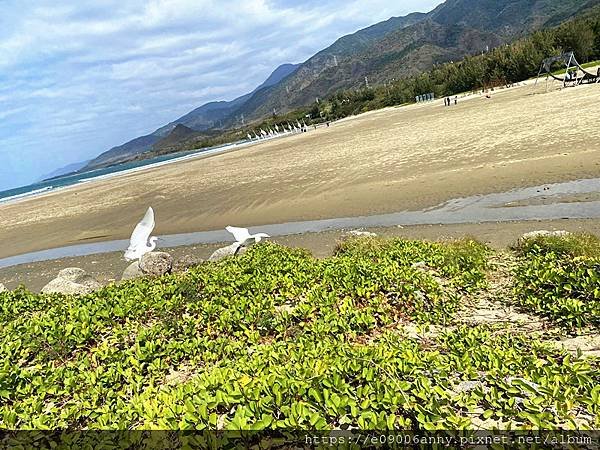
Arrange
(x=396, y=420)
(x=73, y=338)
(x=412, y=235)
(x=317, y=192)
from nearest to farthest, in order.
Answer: (x=396, y=420) < (x=73, y=338) < (x=412, y=235) < (x=317, y=192)

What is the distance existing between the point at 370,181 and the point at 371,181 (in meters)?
0.07

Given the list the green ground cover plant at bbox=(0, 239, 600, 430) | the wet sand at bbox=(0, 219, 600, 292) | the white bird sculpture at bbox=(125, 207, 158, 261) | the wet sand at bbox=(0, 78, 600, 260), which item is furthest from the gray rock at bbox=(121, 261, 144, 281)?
the wet sand at bbox=(0, 78, 600, 260)

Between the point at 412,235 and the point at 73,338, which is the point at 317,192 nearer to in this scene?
the point at 412,235

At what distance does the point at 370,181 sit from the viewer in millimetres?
18875

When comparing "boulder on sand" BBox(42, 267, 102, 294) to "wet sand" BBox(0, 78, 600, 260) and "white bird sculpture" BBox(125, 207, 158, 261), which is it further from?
"wet sand" BBox(0, 78, 600, 260)

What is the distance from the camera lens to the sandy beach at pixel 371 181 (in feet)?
49.8

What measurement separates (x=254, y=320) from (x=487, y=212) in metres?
8.69

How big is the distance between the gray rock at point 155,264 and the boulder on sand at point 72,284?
1272mm

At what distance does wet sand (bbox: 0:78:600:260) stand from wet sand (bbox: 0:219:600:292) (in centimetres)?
245

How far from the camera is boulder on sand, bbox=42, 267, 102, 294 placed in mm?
10352

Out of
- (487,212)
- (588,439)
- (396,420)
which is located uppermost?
(396,420)

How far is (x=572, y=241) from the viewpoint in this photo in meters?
7.68

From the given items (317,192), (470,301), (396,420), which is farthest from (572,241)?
(317,192)

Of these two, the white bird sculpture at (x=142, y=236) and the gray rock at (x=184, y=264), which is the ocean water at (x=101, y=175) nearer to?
the white bird sculpture at (x=142, y=236)
